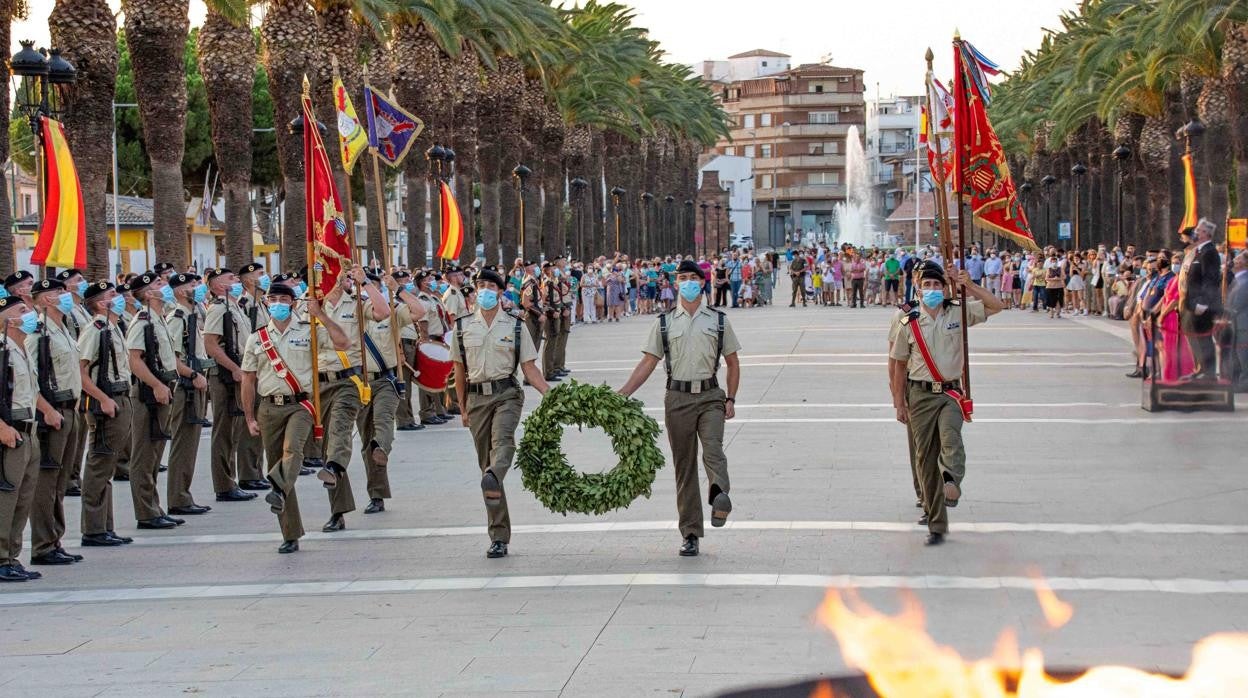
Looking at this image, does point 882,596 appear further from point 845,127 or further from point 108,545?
point 845,127

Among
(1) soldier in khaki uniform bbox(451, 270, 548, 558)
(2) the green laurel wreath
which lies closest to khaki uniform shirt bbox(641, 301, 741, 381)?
(2) the green laurel wreath

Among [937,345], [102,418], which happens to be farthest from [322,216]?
[937,345]

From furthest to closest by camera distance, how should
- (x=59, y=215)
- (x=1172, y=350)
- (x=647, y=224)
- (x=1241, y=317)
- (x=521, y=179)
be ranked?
(x=647, y=224), (x=521, y=179), (x=1241, y=317), (x=1172, y=350), (x=59, y=215)

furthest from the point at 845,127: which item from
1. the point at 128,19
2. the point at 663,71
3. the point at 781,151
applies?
the point at 128,19

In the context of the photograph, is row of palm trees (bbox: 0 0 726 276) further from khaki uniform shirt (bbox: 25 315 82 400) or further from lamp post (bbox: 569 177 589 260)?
khaki uniform shirt (bbox: 25 315 82 400)

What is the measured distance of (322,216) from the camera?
44.9ft

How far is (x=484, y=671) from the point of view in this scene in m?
7.76

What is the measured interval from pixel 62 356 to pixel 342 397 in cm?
212

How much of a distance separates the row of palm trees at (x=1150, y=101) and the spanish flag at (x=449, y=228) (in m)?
17.7

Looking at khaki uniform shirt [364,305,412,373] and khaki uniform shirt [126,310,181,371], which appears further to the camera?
khaki uniform shirt [364,305,412,373]

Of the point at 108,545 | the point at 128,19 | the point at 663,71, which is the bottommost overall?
the point at 108,545

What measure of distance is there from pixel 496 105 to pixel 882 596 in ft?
132

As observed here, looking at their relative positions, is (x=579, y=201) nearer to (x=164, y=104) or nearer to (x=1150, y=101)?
(x=1150, y=101)

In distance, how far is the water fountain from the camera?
6122 inches
